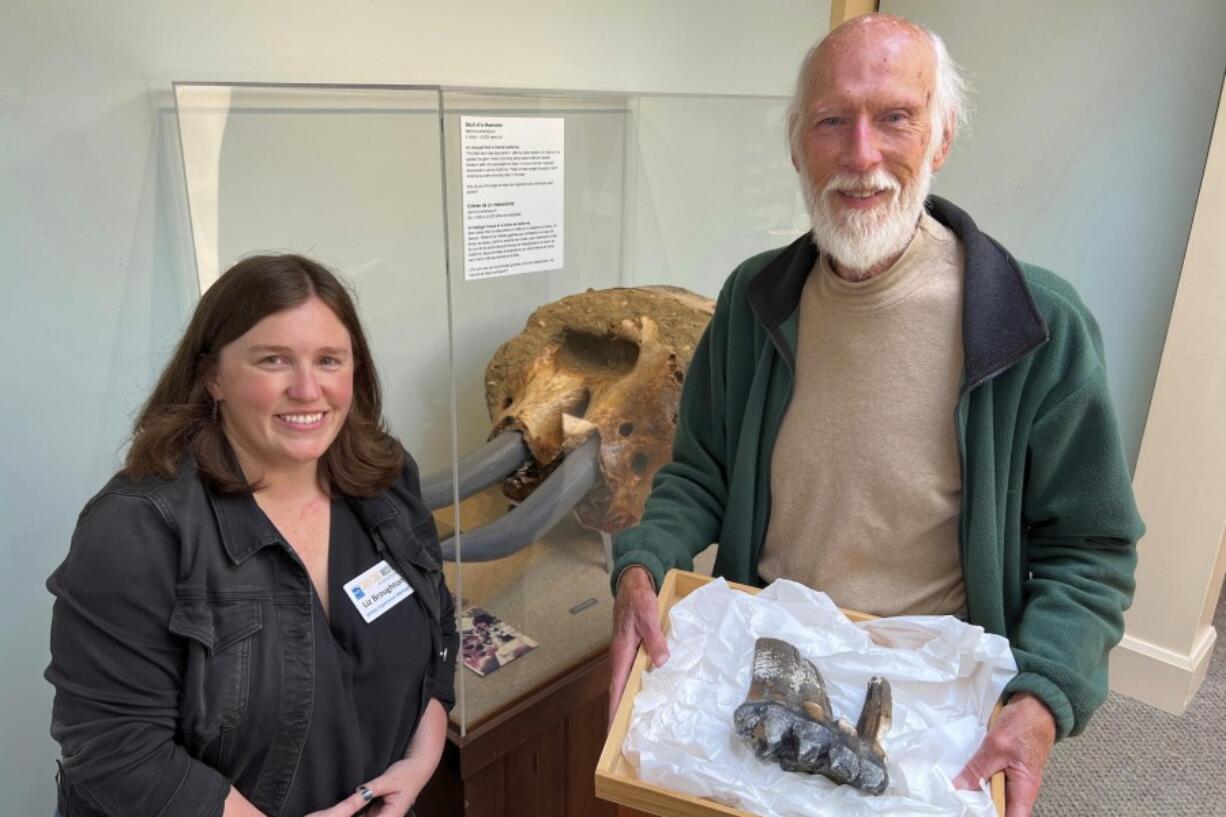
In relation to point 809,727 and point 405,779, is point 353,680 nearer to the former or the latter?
point 405,779

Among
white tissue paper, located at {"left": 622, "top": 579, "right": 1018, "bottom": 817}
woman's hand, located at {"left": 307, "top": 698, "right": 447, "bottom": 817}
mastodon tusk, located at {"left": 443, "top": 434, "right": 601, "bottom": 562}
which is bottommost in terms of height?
woman's hand, located at {"left": 307, "top": 698, "right": 447, "bottom": 817}

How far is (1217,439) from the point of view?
8.92 feet

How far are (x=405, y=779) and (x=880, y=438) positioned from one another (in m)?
0.91

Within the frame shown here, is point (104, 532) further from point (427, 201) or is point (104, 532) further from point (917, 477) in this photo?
point (917, 477)

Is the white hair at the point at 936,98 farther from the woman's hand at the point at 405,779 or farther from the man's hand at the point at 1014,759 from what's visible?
the woman's hand at the point at 405,779

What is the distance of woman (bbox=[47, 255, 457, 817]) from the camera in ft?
3.57

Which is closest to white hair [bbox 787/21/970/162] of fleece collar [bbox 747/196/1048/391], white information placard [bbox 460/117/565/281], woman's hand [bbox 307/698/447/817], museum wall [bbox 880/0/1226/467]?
fleece collar [bbox 747/196/1048/391]

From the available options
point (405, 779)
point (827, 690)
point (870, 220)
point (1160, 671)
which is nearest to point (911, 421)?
point (870, 220)

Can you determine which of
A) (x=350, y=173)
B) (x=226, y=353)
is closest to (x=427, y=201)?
(x=350, y=173)

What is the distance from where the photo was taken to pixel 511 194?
5.80 ft

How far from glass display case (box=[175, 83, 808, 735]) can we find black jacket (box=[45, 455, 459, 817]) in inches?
22.5

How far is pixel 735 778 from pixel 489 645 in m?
1.04

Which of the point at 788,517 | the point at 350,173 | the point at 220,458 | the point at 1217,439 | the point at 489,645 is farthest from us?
the point at 1217,439

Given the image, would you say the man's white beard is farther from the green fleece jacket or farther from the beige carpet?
the beige carpet
